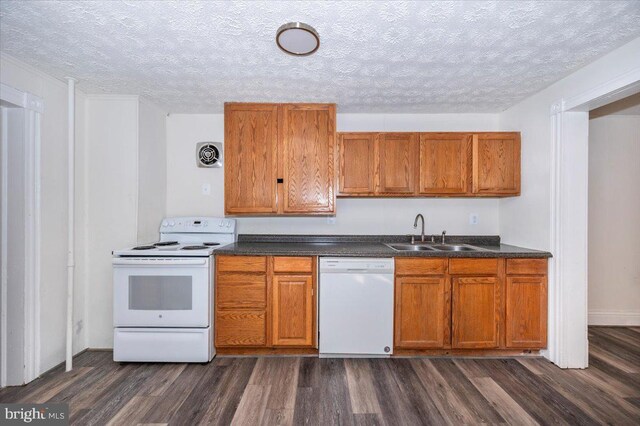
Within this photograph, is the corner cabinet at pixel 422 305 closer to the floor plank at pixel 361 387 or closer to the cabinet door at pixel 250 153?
the floor plank at pixel 361 387

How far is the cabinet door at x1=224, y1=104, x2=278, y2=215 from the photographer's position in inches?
103

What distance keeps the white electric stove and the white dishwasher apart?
985 mm

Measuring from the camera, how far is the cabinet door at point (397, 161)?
269cm

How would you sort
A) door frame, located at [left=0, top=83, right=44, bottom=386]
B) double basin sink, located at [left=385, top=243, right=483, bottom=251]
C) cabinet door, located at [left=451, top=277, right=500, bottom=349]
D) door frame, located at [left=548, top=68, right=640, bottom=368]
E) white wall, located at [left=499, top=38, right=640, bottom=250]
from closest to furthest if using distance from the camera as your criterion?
door frame, located at [left=0, top=83, right=44, bottom=386] < white wall, located at [left=499, top=38, right=640, bottom=250] < door frame, located at [left=548, top=68, right=640, bottom=368] < cabinet door, located at [left=451, top=277, right=500, bottom=349] < double basin sink, located at [left=385, top=243, right=483, bottom=251]

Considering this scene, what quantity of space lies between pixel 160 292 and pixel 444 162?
2778mm

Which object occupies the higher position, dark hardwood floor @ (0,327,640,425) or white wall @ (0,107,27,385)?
white wall @ (0,107,27,385)

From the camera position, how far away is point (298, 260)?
7.95 feet

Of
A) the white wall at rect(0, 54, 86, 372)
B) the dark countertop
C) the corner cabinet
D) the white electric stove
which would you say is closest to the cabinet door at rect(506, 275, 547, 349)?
the dark countertop

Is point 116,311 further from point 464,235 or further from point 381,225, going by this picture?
point 464,235

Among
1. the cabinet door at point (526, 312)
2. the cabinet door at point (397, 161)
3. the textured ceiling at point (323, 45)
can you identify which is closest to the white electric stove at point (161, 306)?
the textured ceiling at point (323, 45)

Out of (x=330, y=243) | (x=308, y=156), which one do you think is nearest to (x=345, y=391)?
(x=330, y=243)

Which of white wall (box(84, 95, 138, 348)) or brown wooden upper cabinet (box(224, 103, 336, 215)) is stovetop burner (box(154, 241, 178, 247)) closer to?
white wall (box(84, 95, 138, 348))

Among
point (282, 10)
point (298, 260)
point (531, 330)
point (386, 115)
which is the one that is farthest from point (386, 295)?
point (282, 10)

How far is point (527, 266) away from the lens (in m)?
2.38
